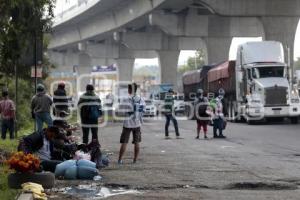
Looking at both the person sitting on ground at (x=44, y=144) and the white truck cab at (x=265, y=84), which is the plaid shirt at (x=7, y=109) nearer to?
the person sitting on ground at (x=44, y=144)

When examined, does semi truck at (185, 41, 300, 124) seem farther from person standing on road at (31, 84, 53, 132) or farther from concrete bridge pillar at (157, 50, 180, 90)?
concrete bridge pillar at (157, 50, 180, 90)

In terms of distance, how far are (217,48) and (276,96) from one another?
28.0 meters

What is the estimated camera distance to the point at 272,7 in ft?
173

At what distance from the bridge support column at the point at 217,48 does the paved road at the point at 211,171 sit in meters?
42.2

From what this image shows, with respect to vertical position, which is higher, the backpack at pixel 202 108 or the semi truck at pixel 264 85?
the semi truck at pixel 264 85

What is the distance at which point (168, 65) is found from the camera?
8350cm

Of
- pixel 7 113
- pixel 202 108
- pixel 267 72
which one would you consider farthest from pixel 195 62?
pixel 7 113

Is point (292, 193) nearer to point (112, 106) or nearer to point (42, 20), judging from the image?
point (42, 20)

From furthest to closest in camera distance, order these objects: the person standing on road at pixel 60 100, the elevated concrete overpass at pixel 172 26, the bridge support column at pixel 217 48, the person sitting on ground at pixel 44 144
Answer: the bridge support column at pixel 217 48
the elevated concrete overpass at pixel 172 26
the person standing on road at pixel 60 100
the person sitting on ground at pixel 44 144

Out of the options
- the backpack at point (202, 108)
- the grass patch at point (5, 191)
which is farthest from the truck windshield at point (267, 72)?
the grass patch at point (5, 191)

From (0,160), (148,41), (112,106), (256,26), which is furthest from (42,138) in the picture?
(148,41)

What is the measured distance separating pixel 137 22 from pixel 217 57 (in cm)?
775

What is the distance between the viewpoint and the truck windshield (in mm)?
39062

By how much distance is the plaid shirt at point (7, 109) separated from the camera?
24594mm
